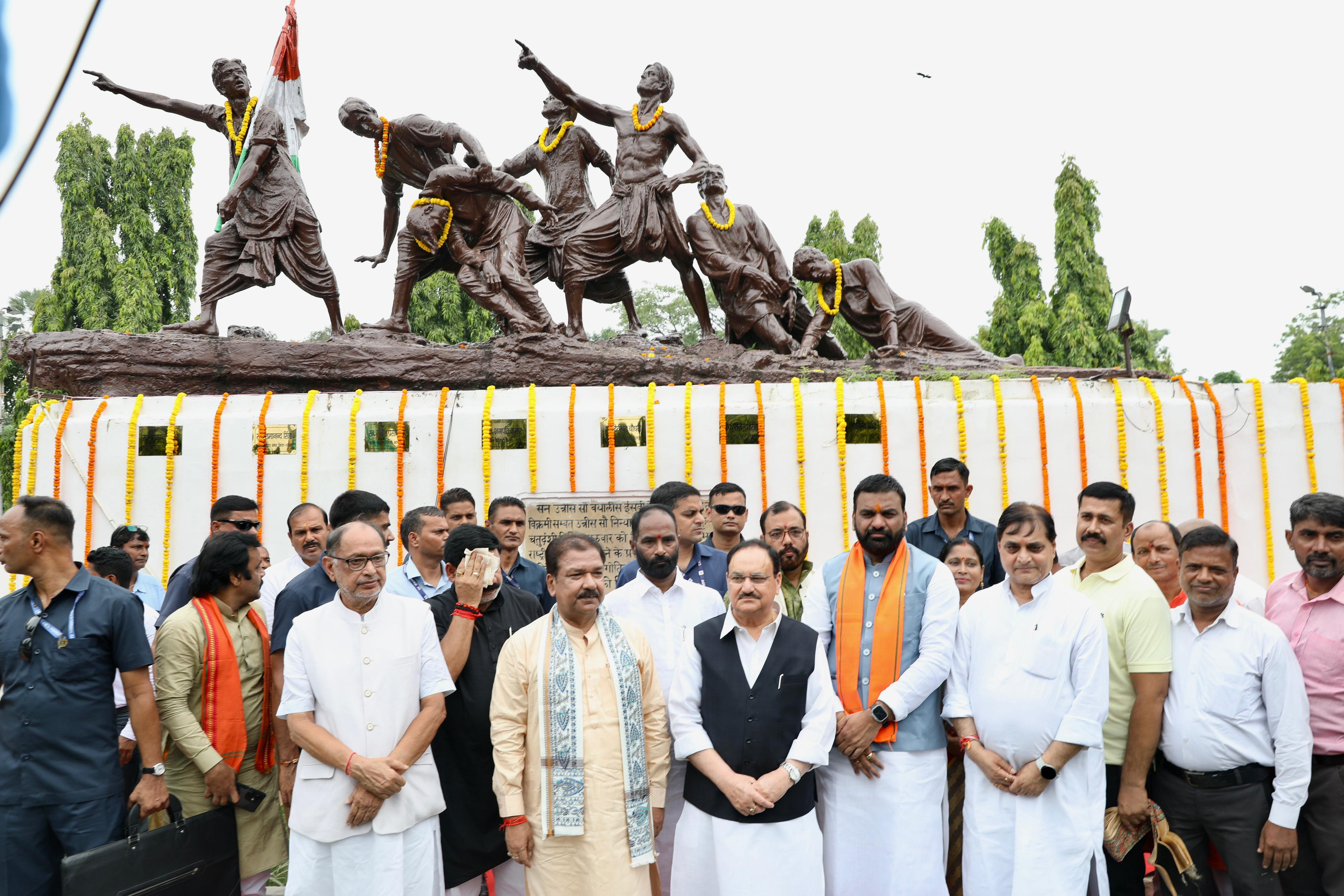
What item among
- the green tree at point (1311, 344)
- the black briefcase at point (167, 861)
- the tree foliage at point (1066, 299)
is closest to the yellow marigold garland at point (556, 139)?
the black briefcase at point (167, 861)

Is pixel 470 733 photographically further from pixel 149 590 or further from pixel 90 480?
pixel 90 480

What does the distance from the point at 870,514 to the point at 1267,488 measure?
551 cm

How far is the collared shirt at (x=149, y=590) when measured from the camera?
5168mm

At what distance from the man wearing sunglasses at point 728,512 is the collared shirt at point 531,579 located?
0.84 m

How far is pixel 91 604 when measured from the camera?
3.26 meters

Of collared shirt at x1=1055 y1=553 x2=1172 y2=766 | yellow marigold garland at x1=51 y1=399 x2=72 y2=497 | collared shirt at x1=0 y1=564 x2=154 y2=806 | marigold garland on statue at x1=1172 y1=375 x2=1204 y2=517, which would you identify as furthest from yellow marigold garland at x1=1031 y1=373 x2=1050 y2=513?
yellow marigold garland at x1=51 y1=399 x2=72 y2=497

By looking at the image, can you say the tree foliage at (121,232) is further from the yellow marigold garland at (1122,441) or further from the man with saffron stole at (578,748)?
the man with saffron stole at (578,748)

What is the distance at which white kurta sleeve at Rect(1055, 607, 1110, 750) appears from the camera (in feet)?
10.3

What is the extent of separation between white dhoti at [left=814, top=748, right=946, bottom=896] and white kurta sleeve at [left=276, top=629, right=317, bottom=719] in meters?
1.79

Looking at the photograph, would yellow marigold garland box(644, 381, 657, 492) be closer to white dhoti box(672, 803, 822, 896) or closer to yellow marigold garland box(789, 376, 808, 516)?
yellow marigold garland box(789, 376, 808, 516)

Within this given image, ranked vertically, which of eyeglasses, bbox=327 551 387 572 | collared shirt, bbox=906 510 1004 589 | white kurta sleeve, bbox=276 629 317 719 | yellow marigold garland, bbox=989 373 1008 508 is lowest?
white kurta sleeve, bbox=276 629 317 719

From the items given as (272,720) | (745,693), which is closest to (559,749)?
(745,693)

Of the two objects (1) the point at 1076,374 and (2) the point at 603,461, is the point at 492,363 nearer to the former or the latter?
(2) the point at 603,461

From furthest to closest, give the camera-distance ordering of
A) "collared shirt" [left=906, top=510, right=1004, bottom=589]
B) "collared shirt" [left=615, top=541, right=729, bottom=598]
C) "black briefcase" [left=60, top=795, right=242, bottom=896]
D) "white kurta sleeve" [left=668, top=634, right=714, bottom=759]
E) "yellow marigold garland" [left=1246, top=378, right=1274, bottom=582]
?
"yellow marigold garland" [left=1246, top=378, right=1274, bottom=582]
"collared shirt" [left=906, top=510, right=1004, bottom=589]
"collared shirt" [left=615, top=541, right=729, bottom=598]
"white kurta sleeve" [left=668, top=634, right=714, bottom=759]
"black briefcase" [left=60, top=795, right=242, bottom=896]
